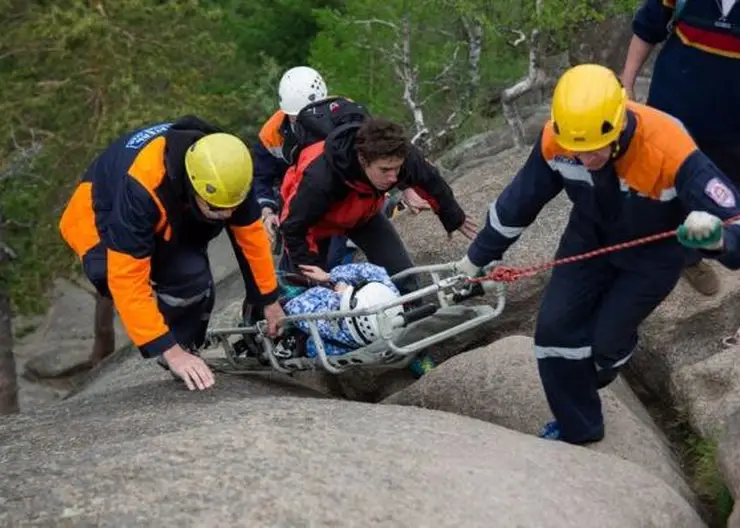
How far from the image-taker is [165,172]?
5.97m

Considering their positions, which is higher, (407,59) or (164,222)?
(164,222)

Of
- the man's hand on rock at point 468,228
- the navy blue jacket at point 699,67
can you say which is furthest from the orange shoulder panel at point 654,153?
the man's hand on rock at point 468,228

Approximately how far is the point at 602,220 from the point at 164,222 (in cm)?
249

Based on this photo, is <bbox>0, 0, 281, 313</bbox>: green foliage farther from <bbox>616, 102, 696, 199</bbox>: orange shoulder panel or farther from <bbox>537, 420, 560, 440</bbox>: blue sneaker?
<bbox>616, 102, 696, 199</bbox>: orange shoulder panel

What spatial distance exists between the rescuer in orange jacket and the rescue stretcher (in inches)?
21.2

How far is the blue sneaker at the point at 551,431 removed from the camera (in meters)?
6.11

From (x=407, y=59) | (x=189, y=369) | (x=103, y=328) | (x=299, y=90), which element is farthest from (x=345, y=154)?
(x=103, y=328)

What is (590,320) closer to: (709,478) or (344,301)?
(709,478)

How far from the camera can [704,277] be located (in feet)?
24.0

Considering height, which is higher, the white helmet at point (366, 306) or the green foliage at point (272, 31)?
the white helmet at point (366, 306)

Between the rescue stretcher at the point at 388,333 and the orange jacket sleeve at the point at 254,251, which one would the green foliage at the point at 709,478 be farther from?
the orange jacket sleeve at the point at 254,251

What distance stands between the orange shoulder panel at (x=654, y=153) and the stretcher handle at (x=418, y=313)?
6.51ft

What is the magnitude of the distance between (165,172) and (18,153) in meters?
9.65

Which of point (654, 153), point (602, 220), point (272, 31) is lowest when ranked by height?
point (272, 31)
